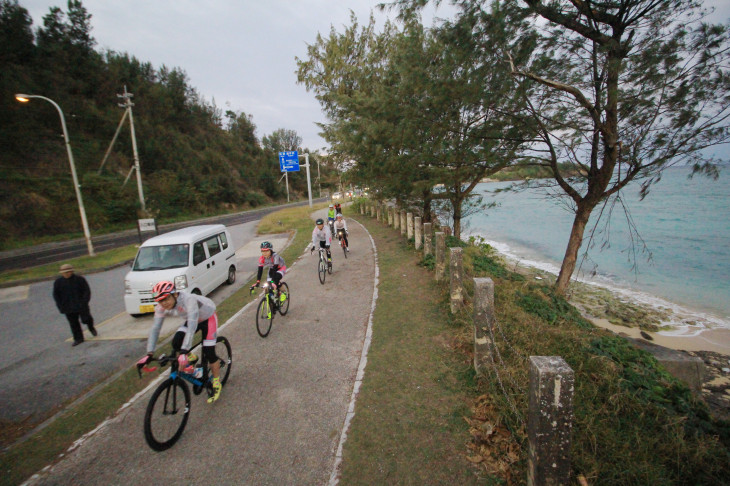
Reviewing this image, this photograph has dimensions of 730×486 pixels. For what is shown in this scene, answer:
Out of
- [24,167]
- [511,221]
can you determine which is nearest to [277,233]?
[24,167]

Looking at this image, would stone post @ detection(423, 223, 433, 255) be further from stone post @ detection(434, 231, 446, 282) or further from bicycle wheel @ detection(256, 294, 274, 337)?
bicycle wheel @ detection(256, 294, 274, 337)

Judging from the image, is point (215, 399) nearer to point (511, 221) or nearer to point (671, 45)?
point (671, 45)

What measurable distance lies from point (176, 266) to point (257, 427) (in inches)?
233

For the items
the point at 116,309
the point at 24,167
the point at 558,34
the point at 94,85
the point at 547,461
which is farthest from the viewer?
the point at 94,85

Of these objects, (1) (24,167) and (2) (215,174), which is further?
(2) (215,174)

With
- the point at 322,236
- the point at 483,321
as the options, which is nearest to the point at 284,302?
the point at 322,236

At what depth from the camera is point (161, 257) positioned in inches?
333

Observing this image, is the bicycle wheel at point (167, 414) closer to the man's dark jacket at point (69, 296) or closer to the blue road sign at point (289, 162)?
the man's dark jacket at point (69, 296)

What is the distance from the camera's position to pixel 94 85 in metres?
36.7

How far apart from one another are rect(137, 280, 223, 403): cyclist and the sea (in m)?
7.68

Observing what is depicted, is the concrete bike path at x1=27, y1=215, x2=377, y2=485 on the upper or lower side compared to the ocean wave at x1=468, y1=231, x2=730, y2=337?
upper

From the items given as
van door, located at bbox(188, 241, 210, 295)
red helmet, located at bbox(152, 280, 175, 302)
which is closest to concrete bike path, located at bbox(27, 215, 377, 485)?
red helmet, located at bbox(152, 280, 175, 302)

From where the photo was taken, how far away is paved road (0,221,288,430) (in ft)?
16.9

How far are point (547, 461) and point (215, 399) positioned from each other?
Answer: 4022mm
